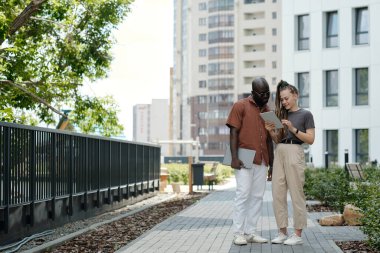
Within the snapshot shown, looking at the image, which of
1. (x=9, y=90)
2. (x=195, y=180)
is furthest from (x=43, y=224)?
(x=195, y=180)

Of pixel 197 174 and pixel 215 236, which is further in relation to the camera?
pixel 197 174

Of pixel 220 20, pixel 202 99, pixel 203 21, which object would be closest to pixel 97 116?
pixel 220 20

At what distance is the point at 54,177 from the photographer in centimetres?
1412

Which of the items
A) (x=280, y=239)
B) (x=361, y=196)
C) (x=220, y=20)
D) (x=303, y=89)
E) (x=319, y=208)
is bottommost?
(x=319, y=208)

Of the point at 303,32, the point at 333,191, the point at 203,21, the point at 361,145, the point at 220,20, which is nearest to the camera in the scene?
the point at 333,191

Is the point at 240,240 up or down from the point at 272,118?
down

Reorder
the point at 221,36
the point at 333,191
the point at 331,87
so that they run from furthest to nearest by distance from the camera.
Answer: the point at 221,36 → the point at 331,87 → the point at 333,191

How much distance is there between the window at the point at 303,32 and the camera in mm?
46938

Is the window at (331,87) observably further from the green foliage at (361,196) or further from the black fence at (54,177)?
the green foliage at (361,196)

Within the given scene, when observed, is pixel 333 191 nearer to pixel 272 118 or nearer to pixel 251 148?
pixel 251 148

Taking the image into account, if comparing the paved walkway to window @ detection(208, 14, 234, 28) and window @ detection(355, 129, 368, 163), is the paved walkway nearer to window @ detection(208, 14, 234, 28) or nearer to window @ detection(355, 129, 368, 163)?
window @ detection(355, 129, 368, 163)

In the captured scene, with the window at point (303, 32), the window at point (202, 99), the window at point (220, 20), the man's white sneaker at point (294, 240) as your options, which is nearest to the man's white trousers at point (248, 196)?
the man's white sneaker at point (294, 240)

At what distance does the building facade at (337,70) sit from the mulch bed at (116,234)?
26489 mm

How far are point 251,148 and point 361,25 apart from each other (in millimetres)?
36332
